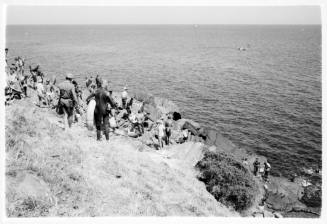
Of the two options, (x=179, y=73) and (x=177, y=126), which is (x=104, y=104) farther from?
(x=179, y=73)

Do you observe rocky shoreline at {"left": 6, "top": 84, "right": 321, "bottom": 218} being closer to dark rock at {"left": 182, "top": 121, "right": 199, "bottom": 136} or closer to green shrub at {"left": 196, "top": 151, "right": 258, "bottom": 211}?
dark rock at {"left": 182, "top": 121, "right": 199, "bottom": 136}

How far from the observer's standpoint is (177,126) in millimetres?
25828

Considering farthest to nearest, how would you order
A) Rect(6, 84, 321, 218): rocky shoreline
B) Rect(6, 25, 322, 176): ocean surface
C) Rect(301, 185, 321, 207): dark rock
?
Rect(6, 25, 322, 176): ocean surface, Rect(301, 185, 321, 207): dark rock, Rect(6, 84, 321, 218): rocky shoreline

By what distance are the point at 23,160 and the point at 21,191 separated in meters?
1.15

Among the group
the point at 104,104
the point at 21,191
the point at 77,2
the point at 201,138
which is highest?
the point at 77,2

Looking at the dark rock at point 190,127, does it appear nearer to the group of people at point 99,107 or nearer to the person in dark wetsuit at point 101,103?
the group of people at point 99,107

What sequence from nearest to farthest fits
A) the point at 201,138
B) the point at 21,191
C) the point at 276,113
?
the point at 21,191
the point at 201,138
the point at 276,113

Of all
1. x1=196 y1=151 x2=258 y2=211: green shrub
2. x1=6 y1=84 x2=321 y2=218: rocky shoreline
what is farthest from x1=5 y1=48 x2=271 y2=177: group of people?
x1=196 y1=151 x2=258 y2=211: green shrub

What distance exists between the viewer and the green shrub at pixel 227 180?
39.7 ft

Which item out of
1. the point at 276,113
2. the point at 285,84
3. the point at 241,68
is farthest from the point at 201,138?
the point at 241,68

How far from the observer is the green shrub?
477 inches

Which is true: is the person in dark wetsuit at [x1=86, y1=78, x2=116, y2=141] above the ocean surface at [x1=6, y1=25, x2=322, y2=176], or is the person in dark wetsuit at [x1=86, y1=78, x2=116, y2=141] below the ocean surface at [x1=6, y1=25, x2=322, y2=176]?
above

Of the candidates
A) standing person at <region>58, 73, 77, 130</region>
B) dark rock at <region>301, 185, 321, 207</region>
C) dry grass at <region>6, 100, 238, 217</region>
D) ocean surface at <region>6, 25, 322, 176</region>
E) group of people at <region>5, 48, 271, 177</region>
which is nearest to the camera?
dry grass at <region>6, 100, 238, 217</region>

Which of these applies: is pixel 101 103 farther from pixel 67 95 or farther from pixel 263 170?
pixel 263 170
